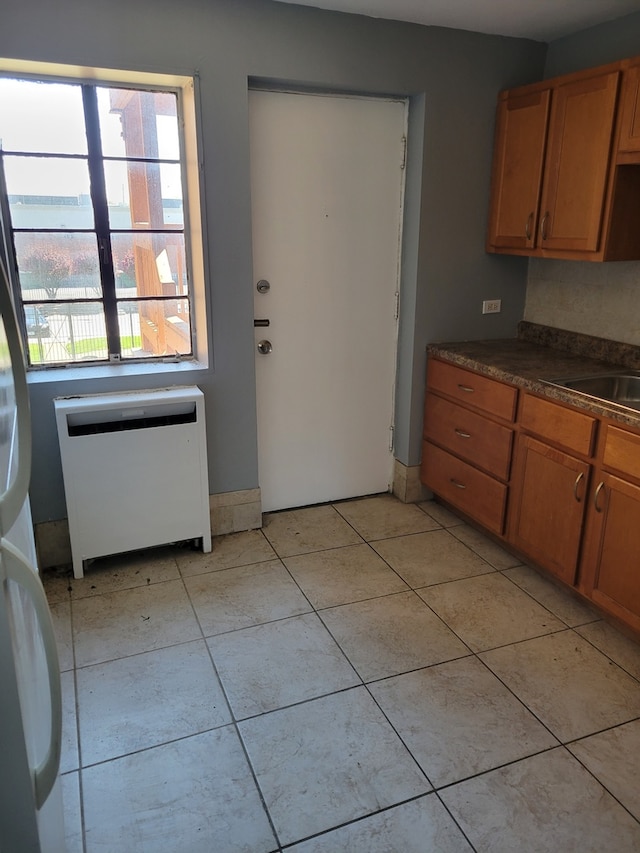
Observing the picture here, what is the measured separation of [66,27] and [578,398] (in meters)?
2.45

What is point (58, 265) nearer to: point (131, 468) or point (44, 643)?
point (131, 468)

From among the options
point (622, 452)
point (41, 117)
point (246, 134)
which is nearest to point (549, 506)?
point (622, 452)

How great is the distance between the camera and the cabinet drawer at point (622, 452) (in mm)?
2184

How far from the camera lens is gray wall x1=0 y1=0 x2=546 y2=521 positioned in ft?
8.19

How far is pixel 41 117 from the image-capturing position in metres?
2.61

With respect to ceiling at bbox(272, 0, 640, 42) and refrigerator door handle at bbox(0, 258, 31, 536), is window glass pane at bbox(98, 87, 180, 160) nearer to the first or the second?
ceiling at bbox(272, 0, 640, 42)

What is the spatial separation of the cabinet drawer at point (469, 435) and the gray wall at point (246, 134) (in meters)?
0.13

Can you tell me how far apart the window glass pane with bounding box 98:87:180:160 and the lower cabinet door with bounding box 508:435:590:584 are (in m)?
2.11

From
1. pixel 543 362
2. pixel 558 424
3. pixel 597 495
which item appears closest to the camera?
pixel 597 495

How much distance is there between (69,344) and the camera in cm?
287

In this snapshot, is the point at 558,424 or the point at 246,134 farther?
the point at 246,134

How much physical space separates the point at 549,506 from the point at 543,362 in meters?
0.75

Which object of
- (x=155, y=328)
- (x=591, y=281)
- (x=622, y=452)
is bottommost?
(x=622, y=452)

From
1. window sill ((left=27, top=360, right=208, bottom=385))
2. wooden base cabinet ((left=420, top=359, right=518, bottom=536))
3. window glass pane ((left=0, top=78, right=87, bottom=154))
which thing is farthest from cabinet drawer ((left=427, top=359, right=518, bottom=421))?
window glass pane ((left=0, top=78, right=87, bottom=154))
